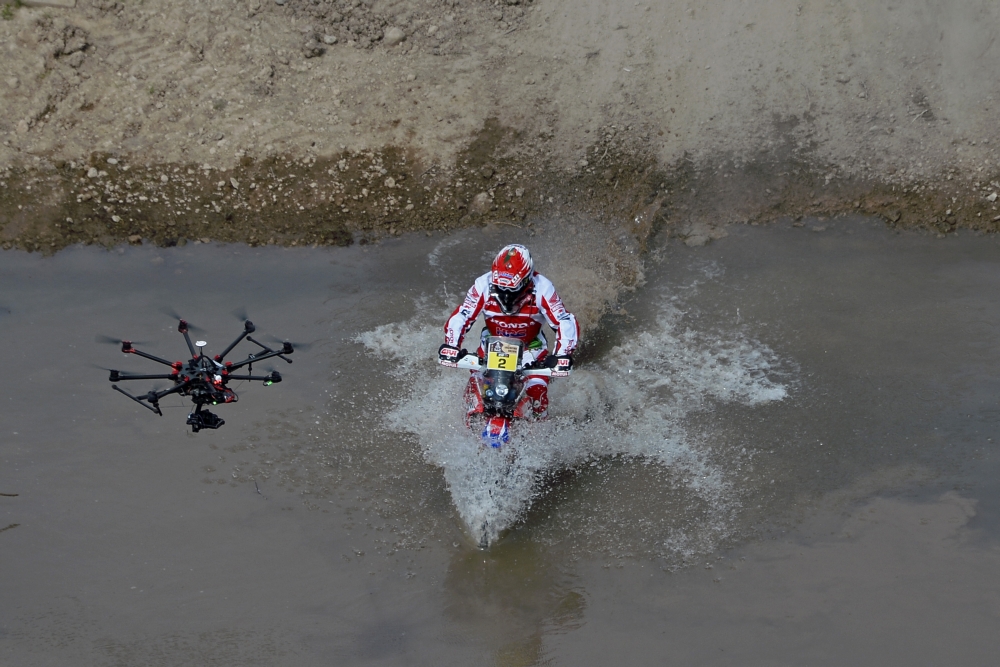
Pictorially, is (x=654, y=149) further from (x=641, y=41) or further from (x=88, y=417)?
(x=88, y=417)

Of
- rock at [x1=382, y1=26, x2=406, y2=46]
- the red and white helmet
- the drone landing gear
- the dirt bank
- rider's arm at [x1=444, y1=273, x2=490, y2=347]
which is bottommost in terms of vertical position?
the drone landing gear

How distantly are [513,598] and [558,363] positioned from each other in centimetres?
264

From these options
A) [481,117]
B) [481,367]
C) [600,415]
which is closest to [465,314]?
[481,367]

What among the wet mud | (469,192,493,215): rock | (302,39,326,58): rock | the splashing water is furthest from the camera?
(302,39,326,58): rock

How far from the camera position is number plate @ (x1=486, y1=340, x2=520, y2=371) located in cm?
900

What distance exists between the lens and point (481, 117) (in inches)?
524

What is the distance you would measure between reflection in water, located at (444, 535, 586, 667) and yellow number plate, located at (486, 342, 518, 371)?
2043 mm

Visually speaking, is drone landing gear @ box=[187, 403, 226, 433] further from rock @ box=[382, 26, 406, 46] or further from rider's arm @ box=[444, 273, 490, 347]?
rock @ box=[382, 26, 406, 46]

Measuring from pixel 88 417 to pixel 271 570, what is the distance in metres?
3.35

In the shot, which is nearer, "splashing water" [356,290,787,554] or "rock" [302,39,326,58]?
"splashing water" [356,290,787,554]

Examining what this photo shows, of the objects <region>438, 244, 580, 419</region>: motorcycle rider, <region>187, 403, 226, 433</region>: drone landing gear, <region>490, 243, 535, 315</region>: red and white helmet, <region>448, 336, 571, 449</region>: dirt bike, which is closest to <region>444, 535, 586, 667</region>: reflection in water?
<region>448, 336, 571, 449</region>: dirt bike

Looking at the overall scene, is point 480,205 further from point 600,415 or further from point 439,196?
point 600,415

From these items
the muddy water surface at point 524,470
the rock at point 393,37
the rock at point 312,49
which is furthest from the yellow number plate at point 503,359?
the rock at point 312,49

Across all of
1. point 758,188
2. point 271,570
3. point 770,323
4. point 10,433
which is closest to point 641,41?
point 758,188
